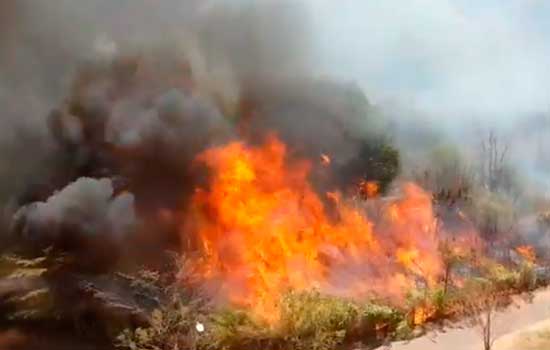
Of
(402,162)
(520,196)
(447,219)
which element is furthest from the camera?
(520,196)

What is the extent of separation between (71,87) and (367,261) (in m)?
13.0

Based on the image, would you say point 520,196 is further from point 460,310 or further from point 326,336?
point 326,336

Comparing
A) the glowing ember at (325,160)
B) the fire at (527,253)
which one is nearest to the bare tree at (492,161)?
the fire at (527,253)

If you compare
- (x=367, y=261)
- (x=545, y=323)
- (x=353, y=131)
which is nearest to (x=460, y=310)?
(x=545, y=323)

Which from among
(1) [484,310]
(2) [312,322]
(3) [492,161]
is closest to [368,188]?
(3) [492,161]

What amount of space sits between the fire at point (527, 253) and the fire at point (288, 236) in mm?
4383

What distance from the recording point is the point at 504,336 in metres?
19.8

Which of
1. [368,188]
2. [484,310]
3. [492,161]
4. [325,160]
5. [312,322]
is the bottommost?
[312,322]

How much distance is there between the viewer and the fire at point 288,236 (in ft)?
73.3

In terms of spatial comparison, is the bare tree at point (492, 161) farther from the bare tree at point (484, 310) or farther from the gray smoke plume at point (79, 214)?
the gray smoke plume at point (79, 214)

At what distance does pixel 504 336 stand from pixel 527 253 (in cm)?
1137

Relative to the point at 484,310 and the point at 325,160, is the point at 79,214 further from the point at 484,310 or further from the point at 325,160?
the point at 484,310

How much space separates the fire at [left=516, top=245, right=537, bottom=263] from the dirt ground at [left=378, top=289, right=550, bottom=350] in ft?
22.7

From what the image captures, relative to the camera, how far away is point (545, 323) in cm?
2131
